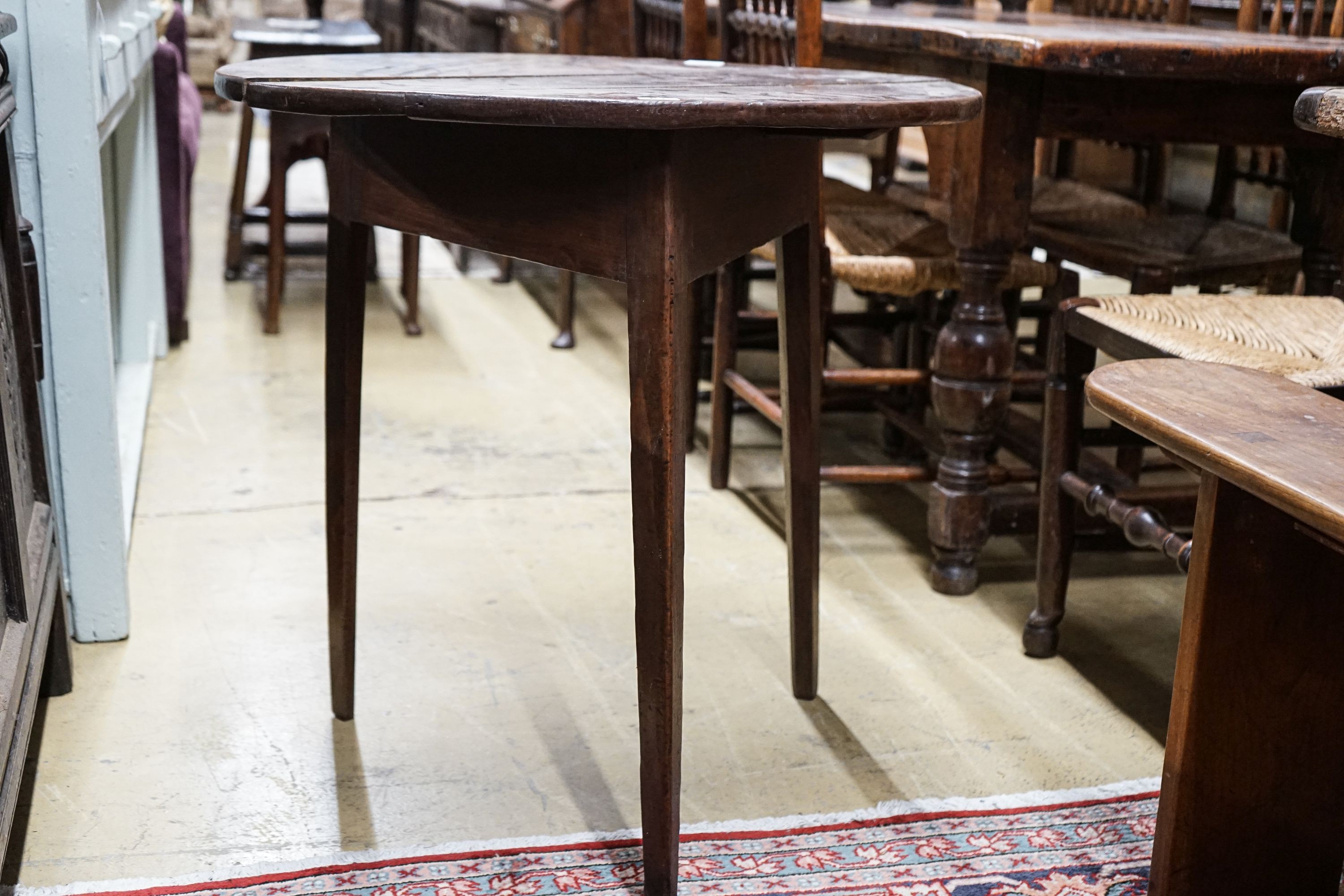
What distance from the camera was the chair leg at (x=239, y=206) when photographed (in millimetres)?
3846

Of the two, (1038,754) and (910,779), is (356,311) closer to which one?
(910,779)

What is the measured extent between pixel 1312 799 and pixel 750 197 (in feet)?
2.58

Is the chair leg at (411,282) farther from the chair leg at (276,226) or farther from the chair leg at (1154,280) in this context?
the chair leg at (1154,280)

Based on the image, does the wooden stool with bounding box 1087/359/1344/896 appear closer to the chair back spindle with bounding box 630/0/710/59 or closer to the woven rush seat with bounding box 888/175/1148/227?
the chair back spindle with bounding box 630/0/710/59

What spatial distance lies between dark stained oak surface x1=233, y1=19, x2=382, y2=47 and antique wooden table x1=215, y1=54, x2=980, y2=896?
2.50m

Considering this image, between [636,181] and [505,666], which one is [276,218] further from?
[636,181]

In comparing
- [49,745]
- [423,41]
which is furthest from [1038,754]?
[423,41]

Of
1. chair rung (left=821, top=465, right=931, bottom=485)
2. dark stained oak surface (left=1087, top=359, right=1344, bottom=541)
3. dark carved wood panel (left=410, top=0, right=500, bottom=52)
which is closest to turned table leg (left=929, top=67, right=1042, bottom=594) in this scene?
chair rung (left=821, top=465, right=931, bottom=485)

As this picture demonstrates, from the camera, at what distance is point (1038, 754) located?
1657 millimetres

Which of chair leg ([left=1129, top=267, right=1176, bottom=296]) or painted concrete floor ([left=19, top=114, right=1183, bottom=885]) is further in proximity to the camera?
chair leg ([left=1129, top=267, right=1176, bottom=296])

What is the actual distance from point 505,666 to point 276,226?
213cm

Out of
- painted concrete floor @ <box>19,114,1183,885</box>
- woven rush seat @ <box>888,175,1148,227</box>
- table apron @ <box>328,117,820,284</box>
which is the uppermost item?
table apron @ <box>328,117,820,284</box>

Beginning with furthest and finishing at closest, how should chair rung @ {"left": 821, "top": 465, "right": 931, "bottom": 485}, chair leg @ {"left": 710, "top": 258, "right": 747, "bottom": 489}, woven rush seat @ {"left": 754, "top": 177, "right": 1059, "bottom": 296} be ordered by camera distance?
chair leg @ {"left": 710, "top": 258, "right": 747, "bottom": 489} → chair rung @ {"left": 821, "top": 465, "right": 931, "bottom": 485} → woven rush seat @ {"left": 754, "top": 177, "right": 1059, "bottom": 296}

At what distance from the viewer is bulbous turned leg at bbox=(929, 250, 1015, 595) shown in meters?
2.07
